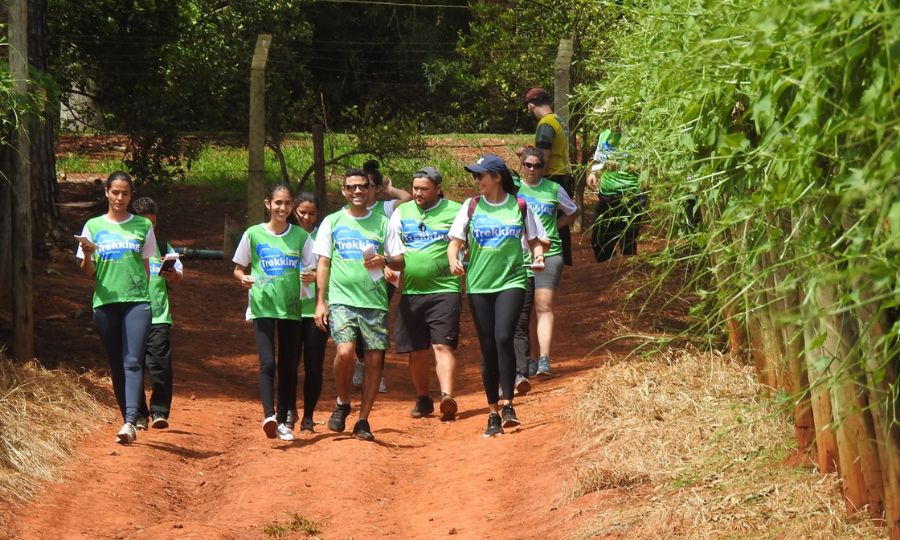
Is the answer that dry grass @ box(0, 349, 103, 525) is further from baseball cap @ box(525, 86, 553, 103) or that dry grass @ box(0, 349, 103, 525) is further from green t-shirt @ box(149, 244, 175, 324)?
baseball cap @ box(525, 86, 553, 103)

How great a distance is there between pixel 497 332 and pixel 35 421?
3.21m

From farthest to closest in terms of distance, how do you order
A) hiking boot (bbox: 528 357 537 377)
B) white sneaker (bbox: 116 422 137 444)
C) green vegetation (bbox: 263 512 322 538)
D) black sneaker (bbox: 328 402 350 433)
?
hiking boot (bbox: 528 357 537 377), black sneaker (bbox: 328 402 350 433), white sneaker (bbox: 116 422 137 444), green vegetation (bbox: 263 512 322 538)

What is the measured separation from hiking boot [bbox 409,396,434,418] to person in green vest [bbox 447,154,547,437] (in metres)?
1.10

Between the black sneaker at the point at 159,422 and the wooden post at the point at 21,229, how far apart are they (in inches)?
69.3

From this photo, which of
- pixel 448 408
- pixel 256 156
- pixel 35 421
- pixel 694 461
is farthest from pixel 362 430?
pixel 256 156

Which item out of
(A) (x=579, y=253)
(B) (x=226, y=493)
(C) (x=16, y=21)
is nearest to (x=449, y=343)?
(B) (x=226, y=493)

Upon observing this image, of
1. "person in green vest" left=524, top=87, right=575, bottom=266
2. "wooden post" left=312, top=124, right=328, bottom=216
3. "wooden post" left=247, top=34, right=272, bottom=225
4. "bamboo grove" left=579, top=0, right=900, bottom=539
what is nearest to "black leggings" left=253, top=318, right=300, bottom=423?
"bamboo grove" left=579, top=0, right=900, bottom=539

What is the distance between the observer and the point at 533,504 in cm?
822

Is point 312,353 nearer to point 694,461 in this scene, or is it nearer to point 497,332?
point 497,332

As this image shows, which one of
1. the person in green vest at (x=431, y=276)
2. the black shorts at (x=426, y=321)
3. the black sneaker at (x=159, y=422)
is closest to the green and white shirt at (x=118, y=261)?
the black sneaker at (x=159, y=422)

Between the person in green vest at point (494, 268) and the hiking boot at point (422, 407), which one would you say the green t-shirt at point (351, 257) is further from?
the hiking boot at point (422, 407)

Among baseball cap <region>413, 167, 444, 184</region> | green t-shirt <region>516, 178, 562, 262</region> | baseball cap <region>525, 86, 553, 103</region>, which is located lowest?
green t-shirt <region>516, 178, 562, 262</region>

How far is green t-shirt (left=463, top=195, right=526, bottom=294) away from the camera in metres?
9.73

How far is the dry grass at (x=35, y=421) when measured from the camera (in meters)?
8.48
